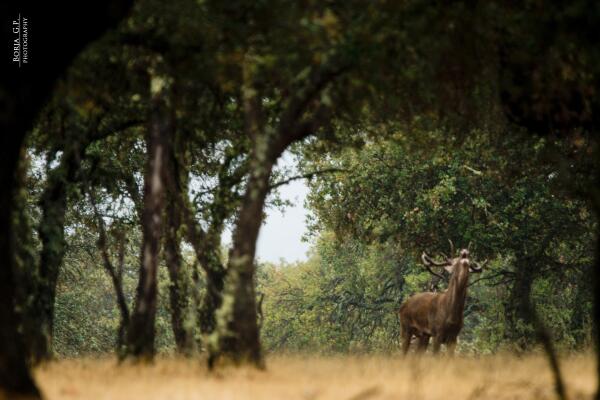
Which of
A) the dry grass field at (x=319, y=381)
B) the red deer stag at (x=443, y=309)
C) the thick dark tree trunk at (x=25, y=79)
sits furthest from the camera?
the red deer stag at (x=443, y=309)

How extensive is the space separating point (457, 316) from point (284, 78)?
36.6 ft

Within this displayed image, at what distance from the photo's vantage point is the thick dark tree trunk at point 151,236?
580 inches

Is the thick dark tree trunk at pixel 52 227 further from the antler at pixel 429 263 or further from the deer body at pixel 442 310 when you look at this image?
the antler at pixel 429 263

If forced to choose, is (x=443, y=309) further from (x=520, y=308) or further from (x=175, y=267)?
(x=520, y=308)

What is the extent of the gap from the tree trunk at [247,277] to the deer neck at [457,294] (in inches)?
381

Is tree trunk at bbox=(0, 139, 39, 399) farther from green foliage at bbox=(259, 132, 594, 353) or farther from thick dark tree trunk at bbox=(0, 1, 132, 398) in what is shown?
green foliage at bbox=(259, 132, 594, 353)

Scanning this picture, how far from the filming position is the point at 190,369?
1352cm

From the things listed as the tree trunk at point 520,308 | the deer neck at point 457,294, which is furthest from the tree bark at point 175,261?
the tree trunk at point 520,308

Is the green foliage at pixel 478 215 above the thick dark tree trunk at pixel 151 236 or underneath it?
above

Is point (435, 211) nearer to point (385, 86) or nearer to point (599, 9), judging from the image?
point (385, 86)

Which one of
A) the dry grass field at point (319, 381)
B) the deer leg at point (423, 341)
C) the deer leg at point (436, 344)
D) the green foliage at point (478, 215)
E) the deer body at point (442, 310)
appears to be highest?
the green foliage at point (478, 215)

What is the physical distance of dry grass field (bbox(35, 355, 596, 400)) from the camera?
33.9 ft

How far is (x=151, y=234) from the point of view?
15.2 meters

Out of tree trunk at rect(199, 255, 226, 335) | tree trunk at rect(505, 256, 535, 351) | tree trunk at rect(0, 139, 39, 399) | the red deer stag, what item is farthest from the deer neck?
tree trunk at rect(0, 139, 39, 399)
